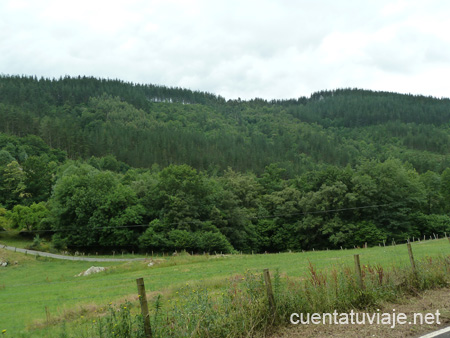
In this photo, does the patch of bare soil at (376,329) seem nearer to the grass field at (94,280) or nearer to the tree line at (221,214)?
the grass field at (94,280)

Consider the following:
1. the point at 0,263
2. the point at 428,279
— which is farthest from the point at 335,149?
the point at 428,279

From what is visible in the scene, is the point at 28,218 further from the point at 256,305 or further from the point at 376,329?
the point at 376,329

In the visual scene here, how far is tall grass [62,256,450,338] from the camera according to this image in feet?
23.2

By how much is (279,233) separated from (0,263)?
48.5 metres

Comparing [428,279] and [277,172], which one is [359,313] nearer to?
[428,279]

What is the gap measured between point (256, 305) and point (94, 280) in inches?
1021

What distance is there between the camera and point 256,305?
785 centimetres

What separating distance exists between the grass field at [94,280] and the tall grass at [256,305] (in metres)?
1.29

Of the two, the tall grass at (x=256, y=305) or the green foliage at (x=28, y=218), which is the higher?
the green foliage at (x=28, y=218)

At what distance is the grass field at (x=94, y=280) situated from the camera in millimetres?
14477

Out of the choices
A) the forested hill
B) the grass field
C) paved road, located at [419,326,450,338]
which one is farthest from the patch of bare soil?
the forested hill

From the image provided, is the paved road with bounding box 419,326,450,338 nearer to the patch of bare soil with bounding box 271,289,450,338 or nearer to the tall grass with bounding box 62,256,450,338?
the patch of bare soil with bounding box 271,289,450,338

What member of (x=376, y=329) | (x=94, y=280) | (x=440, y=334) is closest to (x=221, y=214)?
(x=94, y=280)

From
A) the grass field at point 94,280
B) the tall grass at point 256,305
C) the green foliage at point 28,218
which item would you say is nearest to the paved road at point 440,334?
the tall grass at point 256,305
